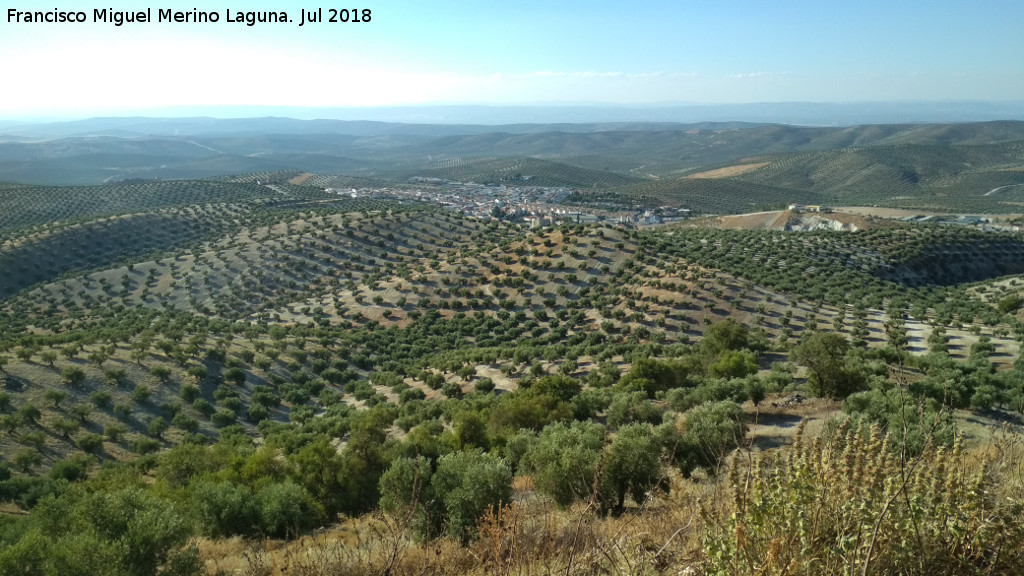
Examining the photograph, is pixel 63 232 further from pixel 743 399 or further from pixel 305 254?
pixel 743 399

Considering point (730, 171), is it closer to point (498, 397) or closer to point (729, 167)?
point (729, 167)

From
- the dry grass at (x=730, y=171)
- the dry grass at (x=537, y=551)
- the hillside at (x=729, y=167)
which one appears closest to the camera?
the dry grass at (x=537, y=551)

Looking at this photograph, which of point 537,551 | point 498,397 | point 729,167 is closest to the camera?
point 537,551

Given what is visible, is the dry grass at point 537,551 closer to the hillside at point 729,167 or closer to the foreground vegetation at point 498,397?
the foreground vegetation at point 498,397

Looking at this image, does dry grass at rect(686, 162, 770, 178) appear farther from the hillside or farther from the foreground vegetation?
the foreground vegetation

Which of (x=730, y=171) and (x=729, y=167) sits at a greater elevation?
(x=729, y=167)

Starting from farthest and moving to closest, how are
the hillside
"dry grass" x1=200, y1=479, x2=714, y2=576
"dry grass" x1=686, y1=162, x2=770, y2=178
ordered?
"dry grass" x1=686, y1=162, x2=770, y2=178, the hillside, "dry grass" x1=200, y1=479, x2=714, y2=576

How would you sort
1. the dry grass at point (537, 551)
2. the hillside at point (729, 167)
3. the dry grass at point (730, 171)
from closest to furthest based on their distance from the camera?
the dry grass at point (537, 551) → the hillside at point (729, 167) → the dry grass at point (730, 171)

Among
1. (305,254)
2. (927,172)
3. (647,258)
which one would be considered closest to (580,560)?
(647,258)

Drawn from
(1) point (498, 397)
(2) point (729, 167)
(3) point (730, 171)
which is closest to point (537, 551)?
(1) point (498, 397)

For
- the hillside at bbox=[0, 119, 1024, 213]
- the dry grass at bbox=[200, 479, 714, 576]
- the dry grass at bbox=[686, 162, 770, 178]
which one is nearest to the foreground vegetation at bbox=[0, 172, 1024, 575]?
the dry grass at bbox=[200, 479, 714, 576]

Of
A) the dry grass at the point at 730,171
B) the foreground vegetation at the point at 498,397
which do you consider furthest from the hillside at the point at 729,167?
the foreground vegetation at the point at 498,397
